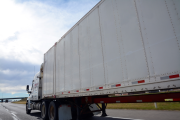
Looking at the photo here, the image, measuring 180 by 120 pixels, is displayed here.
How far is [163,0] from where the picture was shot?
9.85ft

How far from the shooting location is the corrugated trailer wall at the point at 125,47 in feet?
9.34

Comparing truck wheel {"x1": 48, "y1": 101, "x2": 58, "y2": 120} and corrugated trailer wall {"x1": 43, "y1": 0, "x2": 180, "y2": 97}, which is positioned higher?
corrugated trailer wall {"x1": 43, "y1": 0, "x2": 180, "y2": 97}

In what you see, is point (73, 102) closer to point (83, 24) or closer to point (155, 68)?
point (83, 24)

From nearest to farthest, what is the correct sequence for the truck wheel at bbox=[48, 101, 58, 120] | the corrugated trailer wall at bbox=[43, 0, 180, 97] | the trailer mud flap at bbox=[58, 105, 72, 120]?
the corrugated trailer wall at bbox=[43, 0, 180, 97] < the trailer mud flap at bbox=[58, 105, 72, 120] < the truck wheel at bbox=[48, 101, 58, 120]

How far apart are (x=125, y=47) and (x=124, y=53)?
0.16 metres

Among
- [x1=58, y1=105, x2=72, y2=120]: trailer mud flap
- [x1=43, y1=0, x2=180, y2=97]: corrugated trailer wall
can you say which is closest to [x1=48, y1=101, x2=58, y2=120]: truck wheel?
[x1=58, y1=105, x2=72, y2=120]: trailer mud flap

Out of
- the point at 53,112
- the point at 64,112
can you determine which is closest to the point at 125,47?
the point at 64,112

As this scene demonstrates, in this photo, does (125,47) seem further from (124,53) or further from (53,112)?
(53,112)

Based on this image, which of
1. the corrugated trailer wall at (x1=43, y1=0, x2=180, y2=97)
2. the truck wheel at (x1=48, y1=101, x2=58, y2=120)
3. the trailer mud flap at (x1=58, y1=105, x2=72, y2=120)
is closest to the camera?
the corrugated trailer wall at (x1=43, y1=0, x2=180, y2=97)

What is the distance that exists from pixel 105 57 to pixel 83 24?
2.15 meters

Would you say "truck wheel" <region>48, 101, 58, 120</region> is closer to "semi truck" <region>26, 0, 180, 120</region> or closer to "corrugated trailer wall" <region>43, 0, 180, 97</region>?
"semi truck" <region>26, 0, 180, 120</region>

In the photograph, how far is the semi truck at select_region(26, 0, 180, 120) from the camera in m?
2.86

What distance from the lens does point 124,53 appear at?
12.3ft

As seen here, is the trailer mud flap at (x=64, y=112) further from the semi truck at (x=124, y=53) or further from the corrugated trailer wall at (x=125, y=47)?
the corrugated trailer wall at (x=125, y=47)
